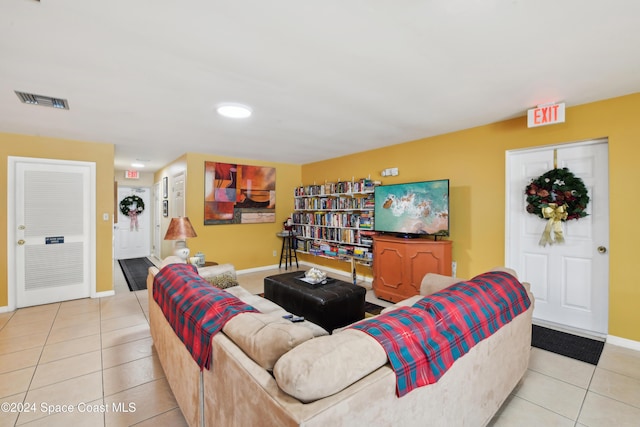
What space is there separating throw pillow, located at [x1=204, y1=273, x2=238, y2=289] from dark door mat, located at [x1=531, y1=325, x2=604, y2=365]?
3088 millimetres

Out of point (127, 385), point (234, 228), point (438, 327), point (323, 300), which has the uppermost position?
point (234, 228)

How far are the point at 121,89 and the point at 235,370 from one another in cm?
249

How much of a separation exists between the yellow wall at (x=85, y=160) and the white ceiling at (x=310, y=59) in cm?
43

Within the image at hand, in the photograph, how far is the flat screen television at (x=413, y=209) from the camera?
3498mm

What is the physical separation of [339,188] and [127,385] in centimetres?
387

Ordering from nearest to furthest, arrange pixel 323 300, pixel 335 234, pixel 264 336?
pixel 264 336 → pixel 323 300 → pixel 335 234

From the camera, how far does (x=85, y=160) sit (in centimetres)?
398

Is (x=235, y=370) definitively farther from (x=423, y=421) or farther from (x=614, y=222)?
(x=614, y=222)

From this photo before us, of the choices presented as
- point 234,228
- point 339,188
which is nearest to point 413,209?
point 339,188

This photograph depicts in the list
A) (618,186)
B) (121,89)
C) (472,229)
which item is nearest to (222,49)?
(121,89)

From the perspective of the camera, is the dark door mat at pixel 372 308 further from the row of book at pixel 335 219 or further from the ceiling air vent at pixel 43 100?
the ceiling air vent at pixel 43 100

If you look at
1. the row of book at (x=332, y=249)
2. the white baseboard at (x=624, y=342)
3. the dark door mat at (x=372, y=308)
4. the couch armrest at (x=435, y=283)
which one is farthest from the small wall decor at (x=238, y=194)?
the white baseboard at (x=624, y=342)

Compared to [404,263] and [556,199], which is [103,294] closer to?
[404,263]

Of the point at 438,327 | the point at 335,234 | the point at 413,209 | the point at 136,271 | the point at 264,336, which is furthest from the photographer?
the point at 136,271
